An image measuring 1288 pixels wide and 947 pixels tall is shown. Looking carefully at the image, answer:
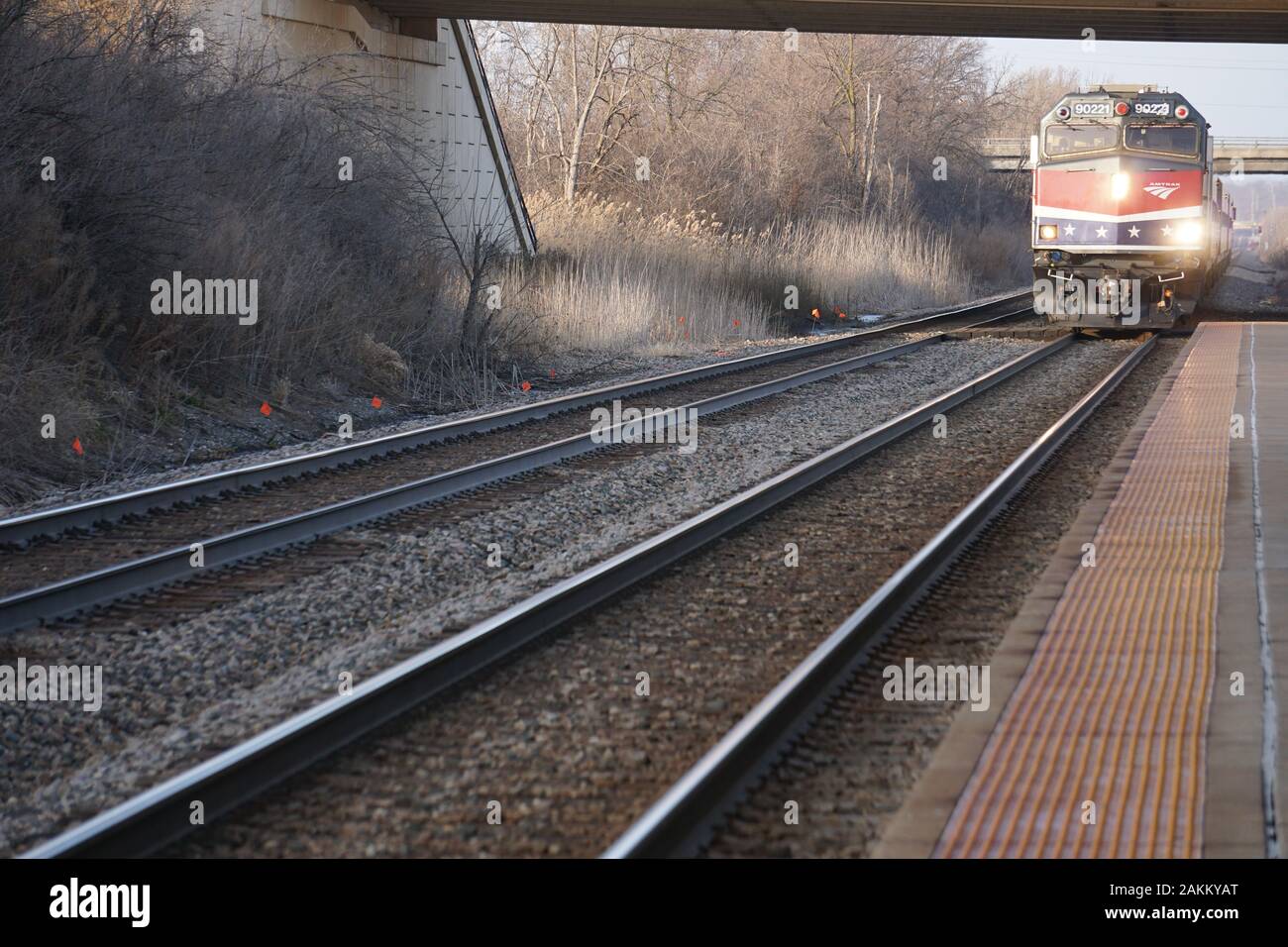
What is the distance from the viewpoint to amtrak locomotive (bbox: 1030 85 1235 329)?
65.6 feet

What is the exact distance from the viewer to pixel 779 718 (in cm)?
449

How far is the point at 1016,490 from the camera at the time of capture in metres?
8.87

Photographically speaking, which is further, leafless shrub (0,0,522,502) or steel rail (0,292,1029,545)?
leafless shrub (0,0,522,502)

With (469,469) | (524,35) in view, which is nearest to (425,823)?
(469,469)

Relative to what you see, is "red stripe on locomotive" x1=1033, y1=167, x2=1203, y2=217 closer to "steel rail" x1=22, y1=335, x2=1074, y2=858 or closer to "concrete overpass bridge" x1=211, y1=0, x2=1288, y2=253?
"concrete overpass bridge" x1=211, y1=0, x2=1288, y2=253

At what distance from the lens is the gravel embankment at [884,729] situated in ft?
12.5

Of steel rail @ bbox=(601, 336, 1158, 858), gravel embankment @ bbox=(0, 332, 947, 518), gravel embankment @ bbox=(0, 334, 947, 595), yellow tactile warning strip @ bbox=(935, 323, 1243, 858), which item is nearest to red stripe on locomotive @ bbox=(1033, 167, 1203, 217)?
gravel embankment @ bbox=(0, 332, 947, 518)

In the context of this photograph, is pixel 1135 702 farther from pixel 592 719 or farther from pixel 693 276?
pixel 693 276

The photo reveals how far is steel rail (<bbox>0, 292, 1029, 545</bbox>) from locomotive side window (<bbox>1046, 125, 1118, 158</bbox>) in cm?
832

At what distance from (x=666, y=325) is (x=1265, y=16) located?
376 inches

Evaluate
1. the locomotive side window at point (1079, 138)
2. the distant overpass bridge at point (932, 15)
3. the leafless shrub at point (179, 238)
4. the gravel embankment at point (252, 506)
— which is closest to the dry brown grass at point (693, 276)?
the leafless shrub at point (179, 238)

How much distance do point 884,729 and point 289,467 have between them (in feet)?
18.2
